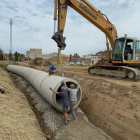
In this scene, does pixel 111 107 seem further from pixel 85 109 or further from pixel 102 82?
pixel 102 82

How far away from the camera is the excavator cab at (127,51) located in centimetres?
969

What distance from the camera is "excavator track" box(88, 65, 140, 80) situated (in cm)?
881

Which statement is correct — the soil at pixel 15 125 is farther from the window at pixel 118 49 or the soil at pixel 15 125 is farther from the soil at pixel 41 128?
the window at pixel 118 49

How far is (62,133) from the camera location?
16.7ft

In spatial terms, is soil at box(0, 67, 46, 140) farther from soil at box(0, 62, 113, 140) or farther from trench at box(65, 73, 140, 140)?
trench at box(65, 73, 140, 140)

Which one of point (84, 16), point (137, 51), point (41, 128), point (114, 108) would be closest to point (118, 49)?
point (137, 51)

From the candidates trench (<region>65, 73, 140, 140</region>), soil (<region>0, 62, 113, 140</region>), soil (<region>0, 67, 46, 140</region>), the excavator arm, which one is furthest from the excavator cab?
soil (<region>0, 67, 46, 140</region>)

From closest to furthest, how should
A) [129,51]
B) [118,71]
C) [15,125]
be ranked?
[15,125]
[118,71]
[129,51]

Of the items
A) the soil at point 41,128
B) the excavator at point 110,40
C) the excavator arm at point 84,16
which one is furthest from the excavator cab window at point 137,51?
the soil at point 41,128

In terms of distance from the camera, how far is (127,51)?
32.7 ft

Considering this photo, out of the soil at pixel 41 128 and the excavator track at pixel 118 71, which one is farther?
the excavator track at pixel 118 71

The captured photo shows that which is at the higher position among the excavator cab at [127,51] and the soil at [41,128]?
the excavator cab at [127,51]

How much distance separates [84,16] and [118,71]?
464cm

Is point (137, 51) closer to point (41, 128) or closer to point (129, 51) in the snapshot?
point (129, 51)
